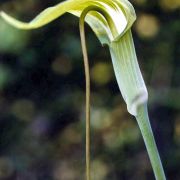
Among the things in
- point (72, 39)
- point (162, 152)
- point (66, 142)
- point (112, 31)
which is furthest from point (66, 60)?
point (112, 31)

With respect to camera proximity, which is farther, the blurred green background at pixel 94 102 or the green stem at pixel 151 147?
the blurred green background at pixel 94 102

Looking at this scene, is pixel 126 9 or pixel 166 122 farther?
pixel 166 122

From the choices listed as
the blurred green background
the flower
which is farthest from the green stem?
the blurred green background

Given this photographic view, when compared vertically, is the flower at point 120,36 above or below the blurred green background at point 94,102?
above

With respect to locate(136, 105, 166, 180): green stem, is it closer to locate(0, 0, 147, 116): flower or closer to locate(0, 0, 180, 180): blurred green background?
locate(0, 0, 147, 116): flower

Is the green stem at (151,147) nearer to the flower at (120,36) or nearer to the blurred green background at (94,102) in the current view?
the flower at (120,36)

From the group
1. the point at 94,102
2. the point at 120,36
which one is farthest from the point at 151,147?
the point at 94,102

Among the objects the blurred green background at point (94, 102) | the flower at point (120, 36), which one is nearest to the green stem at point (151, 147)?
the flower at point (120, 36)

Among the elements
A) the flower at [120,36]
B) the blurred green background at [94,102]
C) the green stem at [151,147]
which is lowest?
the blurred green background at [94,102]

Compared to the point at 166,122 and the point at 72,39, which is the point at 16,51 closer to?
the point at 72,39
